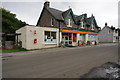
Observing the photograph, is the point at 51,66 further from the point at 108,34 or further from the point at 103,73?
the point at 108,34

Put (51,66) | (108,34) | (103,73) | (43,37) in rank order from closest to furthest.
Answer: (103,73)
(51,66)
(43,37)
(108,34)

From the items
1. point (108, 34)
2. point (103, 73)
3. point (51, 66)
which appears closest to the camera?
point (103, 73)

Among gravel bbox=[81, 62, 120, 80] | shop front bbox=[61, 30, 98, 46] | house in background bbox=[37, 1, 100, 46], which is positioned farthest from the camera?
shop front bbox=[61, 30, 98, 46]

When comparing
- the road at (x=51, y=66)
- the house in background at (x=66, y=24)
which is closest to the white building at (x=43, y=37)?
the house in background at (x=66, y=24)

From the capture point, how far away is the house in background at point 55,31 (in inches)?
565

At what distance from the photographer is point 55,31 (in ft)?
58.1

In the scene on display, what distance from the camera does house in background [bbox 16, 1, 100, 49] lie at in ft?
47.1

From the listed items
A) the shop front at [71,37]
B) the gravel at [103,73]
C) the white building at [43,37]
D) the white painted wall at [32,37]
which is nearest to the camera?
the gravel at [103,73]

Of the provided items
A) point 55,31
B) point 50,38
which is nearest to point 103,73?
point 50,38

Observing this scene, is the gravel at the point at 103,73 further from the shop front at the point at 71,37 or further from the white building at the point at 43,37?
the shop front at the point at 71,37

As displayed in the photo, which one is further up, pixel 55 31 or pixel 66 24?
pixel 66 24

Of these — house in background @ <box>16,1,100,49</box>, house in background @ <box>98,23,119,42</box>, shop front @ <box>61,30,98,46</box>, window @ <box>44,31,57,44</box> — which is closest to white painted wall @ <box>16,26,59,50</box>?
house in background @ <box>16,1,100,49</box>

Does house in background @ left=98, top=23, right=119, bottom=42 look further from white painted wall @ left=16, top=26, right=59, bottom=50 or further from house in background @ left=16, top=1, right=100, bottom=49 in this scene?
white painted wall @ left=16, top=26, right=59, bottom=50

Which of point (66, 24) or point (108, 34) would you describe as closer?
point (66, 24)
